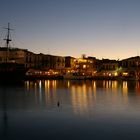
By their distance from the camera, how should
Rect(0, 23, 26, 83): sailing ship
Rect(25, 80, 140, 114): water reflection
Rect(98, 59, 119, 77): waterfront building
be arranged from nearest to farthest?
Rect(25, 80, 140, 114): water reflection < Rect(0, 23, 26, 83): sailing ship < Rect(98, 59, 119, 77): waterfront building

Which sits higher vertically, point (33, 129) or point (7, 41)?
point (7, 41)

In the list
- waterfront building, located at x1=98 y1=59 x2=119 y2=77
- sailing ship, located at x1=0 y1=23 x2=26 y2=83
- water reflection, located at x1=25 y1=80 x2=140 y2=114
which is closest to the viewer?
water reflection, located at x1=25 y1=80 x2=140 y2=114

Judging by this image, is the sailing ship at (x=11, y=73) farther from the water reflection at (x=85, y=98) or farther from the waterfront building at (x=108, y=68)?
the waterfront building at (x=108, y=68)

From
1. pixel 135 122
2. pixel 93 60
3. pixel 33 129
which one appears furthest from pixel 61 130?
pixel 93 60

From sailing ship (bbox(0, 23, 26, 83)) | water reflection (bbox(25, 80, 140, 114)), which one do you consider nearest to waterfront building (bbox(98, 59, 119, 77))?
sailing ship (bbox(0, 23, 26, 83))

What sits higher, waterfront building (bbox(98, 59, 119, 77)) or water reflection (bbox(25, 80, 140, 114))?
waterfront building (bbox(98, 59, 119, 77))

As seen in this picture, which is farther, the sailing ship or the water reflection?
the sailing ship

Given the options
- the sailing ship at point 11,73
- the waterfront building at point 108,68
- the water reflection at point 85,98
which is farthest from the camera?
the waterfront building at point 108,68

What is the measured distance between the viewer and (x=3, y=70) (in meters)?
62.3

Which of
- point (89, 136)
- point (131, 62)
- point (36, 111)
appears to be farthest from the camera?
point (131, 62)

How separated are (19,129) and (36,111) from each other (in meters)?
5.72

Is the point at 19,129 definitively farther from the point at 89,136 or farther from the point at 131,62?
the point at 131,62

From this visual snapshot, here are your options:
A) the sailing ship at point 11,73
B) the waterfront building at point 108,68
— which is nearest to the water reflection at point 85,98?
the sailing ship at point 11,73

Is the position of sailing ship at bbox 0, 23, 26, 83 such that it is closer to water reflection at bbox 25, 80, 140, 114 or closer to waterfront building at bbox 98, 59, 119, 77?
water reflection at bbox 25, 80, 140, 114
